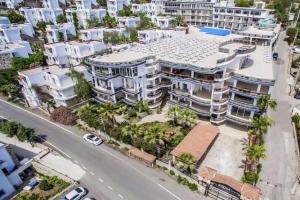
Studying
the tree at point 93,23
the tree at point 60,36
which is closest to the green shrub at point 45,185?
the tree at point 60,36

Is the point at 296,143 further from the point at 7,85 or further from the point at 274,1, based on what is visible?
the point at 274,1

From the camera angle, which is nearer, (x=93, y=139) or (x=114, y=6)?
(x=93, y=139)

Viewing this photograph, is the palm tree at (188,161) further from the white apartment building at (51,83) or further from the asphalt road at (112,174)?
the white apartment building at (51,83)

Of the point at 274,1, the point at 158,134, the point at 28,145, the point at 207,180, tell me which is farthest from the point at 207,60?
the point at 274,1

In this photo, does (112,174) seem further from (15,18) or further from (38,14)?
(38,14)

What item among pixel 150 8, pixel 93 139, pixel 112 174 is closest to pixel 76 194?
pixel 112 174

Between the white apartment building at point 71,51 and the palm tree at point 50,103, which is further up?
the white apartment building at point 71,51

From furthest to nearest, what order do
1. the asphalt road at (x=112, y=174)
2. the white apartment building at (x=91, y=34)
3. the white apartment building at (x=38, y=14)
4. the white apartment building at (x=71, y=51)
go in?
1. the white apartment building at (x=38, y=14)
2. the white apartment building at (x=91, y=34)
3. the white apartment building at (x=71, y=51)
4. the asphalt road at (x=112, y=174)


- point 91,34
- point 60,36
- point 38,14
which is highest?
point 38,14
